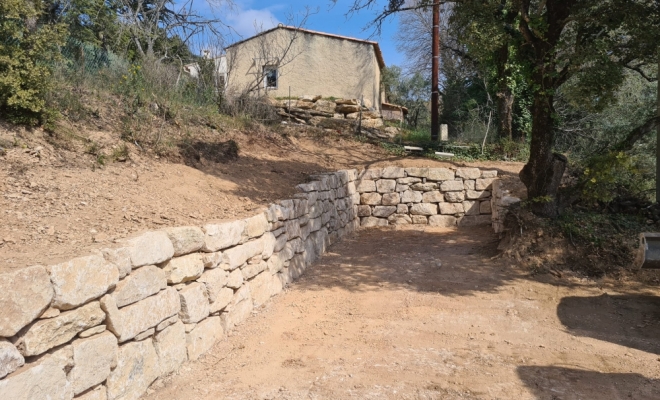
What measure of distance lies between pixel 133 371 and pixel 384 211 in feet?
27.9

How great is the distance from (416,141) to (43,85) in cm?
1010

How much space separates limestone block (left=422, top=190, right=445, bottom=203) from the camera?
37.2ft

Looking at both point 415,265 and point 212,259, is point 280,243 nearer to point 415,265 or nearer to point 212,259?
point 212,259

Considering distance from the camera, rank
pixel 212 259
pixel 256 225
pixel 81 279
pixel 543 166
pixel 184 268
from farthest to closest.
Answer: pixel 543 166 → pixel 256 225 → pixel 212 259 → pixel 184 268 → pixel 81 279

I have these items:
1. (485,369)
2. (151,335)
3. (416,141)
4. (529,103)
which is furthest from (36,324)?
(529,103)

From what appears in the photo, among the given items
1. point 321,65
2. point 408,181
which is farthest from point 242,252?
point 321,65

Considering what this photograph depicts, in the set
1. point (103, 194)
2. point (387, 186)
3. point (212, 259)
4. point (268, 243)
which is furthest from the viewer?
point (387, 186)

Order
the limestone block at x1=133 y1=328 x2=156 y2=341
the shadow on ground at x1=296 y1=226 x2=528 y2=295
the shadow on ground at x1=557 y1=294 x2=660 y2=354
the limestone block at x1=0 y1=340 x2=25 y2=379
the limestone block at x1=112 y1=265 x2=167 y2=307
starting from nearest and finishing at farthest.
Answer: the limestone block at x1=0 y1=340 x2=25 y2=379
the limestone block at x1=112 y1=265 x2=167 y2=307
the limestone block at x1=133 y1=328 x2=156 y2=341
the shadow on ground at x1=557 y1=294 x2=660 y2=354
the shadow on ground at x1=296 y1=226 x2=528 y2=295

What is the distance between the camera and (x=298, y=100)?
1602cm

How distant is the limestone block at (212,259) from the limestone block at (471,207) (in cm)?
792

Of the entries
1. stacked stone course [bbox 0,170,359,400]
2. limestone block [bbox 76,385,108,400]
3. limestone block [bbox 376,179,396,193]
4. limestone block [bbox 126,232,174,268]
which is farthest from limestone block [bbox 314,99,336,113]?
limestone block [bbox 76,385,108,400]

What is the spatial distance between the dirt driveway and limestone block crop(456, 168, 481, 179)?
4.12m

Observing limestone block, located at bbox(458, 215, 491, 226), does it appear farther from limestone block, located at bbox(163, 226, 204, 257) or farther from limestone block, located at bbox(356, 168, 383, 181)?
limestone block, located at bbox(163, 226, 204, 257)

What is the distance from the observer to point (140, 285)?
3.48 meters
